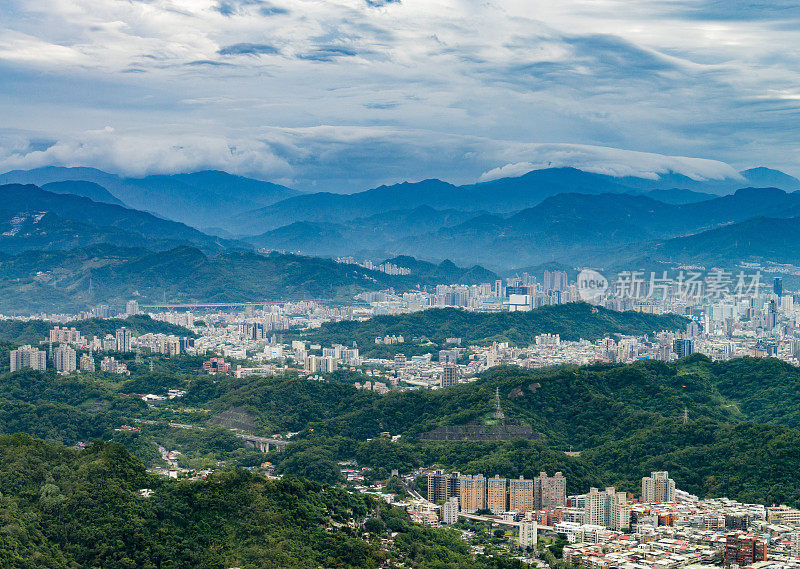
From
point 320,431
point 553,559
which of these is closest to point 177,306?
point 320,431

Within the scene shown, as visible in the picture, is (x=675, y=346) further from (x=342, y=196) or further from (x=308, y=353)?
(x=342, y=196)

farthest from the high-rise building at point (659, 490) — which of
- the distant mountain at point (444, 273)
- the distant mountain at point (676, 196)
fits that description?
the distant mountain at point (676, 196)

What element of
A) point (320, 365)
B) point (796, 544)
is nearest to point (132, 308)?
point (320, 365)

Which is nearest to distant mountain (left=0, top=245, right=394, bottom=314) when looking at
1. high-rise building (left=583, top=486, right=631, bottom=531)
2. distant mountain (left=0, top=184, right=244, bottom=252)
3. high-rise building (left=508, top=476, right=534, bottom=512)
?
distant mountain (left=0, top=184, right=244, bottom=252)

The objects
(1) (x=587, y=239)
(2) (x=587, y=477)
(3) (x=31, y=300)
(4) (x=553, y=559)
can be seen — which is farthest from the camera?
(1) (x=587, y=239)

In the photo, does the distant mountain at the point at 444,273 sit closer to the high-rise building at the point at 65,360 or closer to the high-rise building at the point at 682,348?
the high-rise building at the point at 682,348

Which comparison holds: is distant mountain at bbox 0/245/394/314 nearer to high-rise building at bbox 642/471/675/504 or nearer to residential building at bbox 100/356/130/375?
residential building at bbox 100/356/130/375
